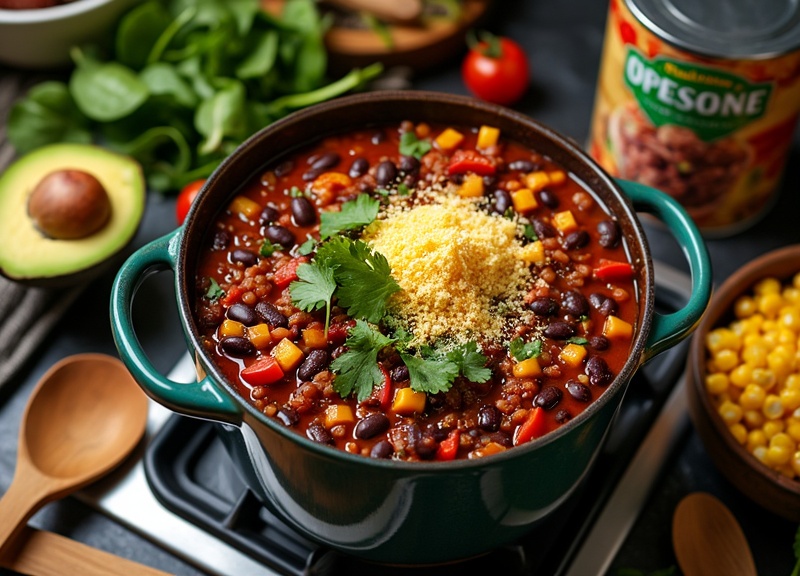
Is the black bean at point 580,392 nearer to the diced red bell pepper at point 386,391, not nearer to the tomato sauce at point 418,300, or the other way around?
the tomato sauce at point 418,300

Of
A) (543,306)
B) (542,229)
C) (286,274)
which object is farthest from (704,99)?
(286,274)

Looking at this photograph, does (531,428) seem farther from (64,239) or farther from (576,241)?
(64,239)

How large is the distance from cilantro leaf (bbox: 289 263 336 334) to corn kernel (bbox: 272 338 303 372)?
0.09 meters

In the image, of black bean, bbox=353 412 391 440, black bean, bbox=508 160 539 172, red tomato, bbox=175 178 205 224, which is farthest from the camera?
red tomato, bbox=175 178 205 224

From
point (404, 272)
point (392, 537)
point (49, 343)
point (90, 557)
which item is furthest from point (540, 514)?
point (49, 343)

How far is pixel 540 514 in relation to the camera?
232cm

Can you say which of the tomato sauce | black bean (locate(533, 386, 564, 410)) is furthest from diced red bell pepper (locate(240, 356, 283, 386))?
black bean (locate(533, 386, 564, 410))

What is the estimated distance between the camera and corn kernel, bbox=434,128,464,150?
2795 millimetres

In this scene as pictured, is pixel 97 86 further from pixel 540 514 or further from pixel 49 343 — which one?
pixel 540 514

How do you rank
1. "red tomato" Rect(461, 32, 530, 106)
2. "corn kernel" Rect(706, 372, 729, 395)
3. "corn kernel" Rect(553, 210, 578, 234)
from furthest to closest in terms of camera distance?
"red tomato" Rect(461, 32, 530, 106) → "corn kernel" Rect(706, 372, 729, 395) → "corn kernel" Rect(553, 210, 578, 234)

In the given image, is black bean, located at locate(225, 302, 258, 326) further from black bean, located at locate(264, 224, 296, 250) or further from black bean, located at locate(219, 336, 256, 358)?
black bean, located at locate(264, 224, 296, 250)

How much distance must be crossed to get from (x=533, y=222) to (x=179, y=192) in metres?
1.61

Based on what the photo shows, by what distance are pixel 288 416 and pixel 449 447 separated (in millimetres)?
398

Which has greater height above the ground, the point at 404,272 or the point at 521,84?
the point at 404,272
